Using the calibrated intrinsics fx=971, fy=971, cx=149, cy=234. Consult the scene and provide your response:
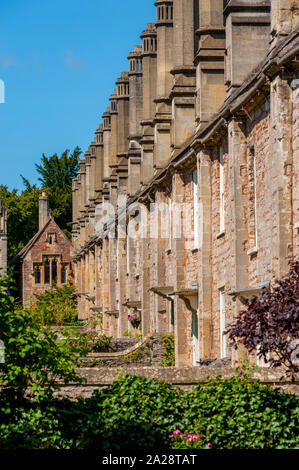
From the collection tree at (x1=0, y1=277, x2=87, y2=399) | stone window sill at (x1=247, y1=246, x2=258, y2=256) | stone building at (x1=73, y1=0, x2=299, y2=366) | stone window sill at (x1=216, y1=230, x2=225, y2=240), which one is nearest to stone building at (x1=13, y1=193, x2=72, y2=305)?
stone building at (x1=73, y1=0, x2=299, y2=366)

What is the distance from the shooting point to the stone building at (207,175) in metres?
19.4

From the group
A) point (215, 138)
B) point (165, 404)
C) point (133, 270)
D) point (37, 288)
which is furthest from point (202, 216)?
point (37, 288)

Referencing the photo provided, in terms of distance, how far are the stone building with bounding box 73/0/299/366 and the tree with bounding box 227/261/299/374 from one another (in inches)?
148

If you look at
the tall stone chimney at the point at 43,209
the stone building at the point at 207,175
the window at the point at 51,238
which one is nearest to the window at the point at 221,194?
the stone building at the point at 207,175

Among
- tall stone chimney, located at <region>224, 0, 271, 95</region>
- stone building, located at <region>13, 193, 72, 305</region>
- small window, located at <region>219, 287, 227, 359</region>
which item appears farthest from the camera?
stone building, located at <region>13, 193, 72, 305</region>

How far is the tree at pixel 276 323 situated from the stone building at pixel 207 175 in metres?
3.76

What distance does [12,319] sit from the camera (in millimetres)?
13727

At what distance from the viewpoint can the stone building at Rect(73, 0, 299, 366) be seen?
19.4 m

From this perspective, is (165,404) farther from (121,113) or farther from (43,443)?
(121,113)

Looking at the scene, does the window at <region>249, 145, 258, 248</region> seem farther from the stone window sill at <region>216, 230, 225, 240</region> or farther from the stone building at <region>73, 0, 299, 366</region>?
the stone window sill at <region>216, 230, 225, 240</region>

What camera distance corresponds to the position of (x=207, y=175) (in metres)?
27.1

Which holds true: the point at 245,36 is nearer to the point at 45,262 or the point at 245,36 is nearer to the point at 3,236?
the point at 45,262

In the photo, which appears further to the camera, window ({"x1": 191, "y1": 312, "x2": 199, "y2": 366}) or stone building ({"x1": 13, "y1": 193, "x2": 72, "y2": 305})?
stone building ({"x1": 13, "y1": 193, "x2": 72, "y2": 305})

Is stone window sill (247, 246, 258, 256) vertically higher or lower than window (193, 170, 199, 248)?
lower
